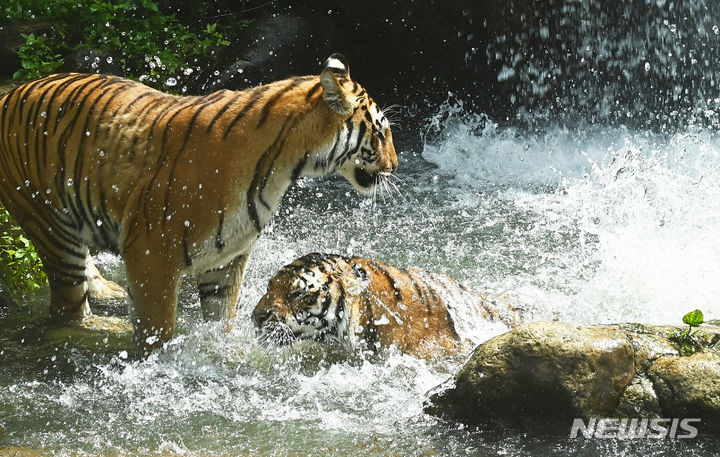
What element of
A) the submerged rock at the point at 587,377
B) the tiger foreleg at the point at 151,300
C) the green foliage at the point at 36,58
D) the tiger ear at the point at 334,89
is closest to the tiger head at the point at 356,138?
the tiger ear at the point at 334,89

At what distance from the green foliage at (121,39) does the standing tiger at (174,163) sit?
300cm

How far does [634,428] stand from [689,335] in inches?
17.0

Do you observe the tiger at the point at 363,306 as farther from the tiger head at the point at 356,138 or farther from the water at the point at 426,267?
the tiger head at the point at 356,138

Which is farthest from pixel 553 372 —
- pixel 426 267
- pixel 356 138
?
pixel 426 267

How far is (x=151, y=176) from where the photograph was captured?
3691 millimetres

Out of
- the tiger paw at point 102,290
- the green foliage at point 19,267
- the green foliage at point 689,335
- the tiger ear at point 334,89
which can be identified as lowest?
the tiger paw at point 102,290

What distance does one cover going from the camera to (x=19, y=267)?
16.0 ft

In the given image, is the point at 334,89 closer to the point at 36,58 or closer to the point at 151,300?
the point at 151,300

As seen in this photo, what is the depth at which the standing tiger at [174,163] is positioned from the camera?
3.61 metres

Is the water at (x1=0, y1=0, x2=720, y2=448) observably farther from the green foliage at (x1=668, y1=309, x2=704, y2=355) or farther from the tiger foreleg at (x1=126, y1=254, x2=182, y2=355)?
the green foliage at (x1=668, y1=309, x2=704, y2=355)

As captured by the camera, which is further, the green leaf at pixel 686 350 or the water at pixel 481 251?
the water at pixel 481 251

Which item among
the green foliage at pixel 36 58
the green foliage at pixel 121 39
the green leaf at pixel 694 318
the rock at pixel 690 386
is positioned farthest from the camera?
the green foliage at pixel 121 39

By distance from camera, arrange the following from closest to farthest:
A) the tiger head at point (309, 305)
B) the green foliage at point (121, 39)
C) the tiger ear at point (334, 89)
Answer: the tiger ear at point (334, 89), the tiger head at point (309, 305), the green foliage at point (121, 39)

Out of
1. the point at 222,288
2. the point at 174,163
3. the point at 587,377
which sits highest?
the point at 174,163
